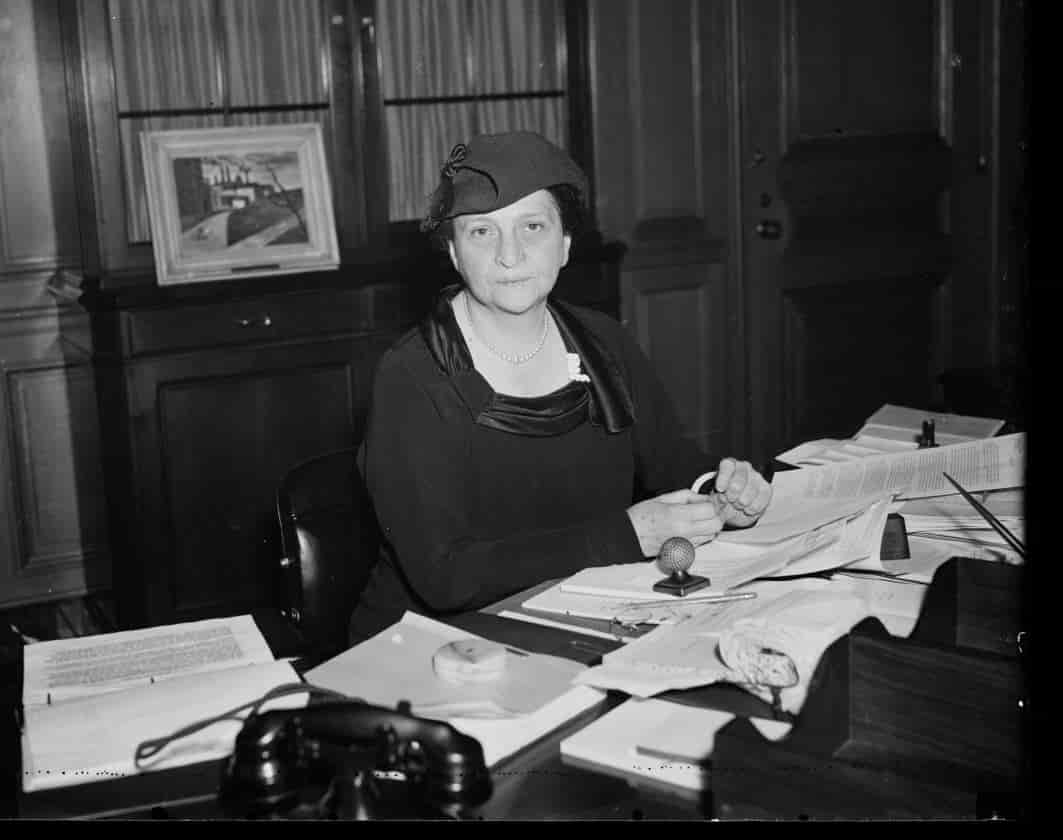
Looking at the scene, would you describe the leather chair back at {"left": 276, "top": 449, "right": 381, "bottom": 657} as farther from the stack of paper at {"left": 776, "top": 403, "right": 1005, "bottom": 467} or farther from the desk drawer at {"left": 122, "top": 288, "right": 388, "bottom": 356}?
the desk drawer at {"left": 122, "top": 288, "right": 388, "bottom": 356}

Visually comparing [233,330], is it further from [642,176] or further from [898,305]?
[898,305]

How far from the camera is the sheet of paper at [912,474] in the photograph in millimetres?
1996

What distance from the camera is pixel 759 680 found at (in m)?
1.29

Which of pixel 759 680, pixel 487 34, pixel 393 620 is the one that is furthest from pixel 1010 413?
pixel 759 680

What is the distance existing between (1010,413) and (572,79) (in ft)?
5.68

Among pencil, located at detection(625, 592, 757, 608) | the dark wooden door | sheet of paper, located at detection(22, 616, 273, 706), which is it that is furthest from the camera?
the dark wooden door

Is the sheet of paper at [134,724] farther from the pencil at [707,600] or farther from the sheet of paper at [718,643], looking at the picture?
the pencil at [707,600]

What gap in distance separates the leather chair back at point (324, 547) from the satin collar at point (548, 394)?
23 cm

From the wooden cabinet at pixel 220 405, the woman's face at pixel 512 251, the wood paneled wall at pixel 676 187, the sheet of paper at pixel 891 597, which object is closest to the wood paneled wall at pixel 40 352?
the wooden cabinet at pixel 220 405

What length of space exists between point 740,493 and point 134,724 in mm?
921

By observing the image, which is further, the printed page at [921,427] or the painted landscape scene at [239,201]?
the painted landscape scene at [239,201]

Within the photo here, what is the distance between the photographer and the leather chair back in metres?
2.02

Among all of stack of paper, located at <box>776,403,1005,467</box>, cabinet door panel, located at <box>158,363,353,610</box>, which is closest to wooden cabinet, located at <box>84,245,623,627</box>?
cabinet door panel, located at <box>158,363,353,610</box>

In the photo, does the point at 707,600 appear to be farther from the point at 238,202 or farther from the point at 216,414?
the point at 238,202
